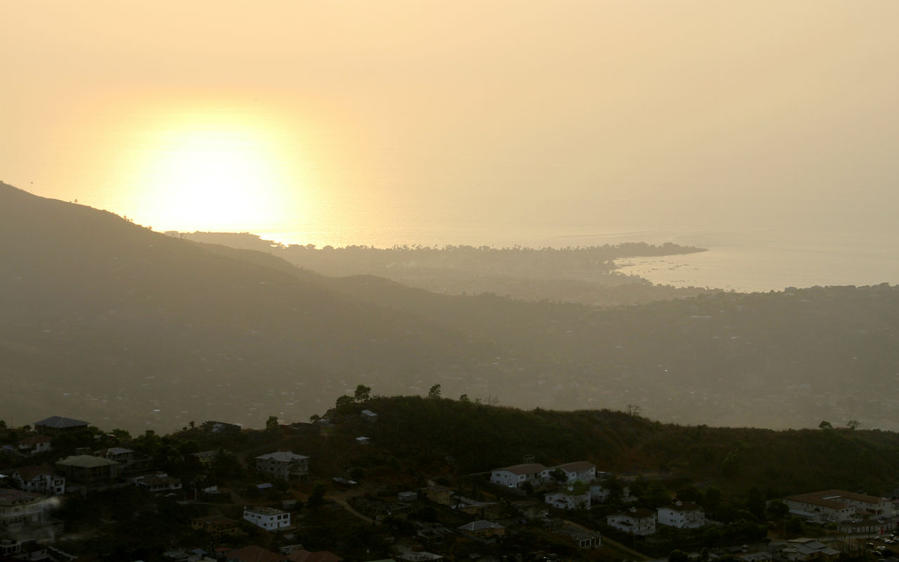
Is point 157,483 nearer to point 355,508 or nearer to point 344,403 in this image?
point 355,508

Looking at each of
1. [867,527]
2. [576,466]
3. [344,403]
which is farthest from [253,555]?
[867,527]

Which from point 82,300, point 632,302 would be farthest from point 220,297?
point 632,302

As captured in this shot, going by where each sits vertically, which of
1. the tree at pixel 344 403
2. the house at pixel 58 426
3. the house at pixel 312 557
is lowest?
the house at pixel 312 557

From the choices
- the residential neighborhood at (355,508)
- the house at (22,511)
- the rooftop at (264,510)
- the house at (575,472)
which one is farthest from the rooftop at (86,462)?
the house at (575,472)

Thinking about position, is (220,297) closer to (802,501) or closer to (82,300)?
(82,300)

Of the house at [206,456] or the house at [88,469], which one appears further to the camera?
the house at [206,456]

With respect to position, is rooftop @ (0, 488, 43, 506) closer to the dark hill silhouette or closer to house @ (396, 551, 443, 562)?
house @ (396, 551, 443, 562)

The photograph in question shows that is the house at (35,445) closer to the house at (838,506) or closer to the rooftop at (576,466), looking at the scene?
the rooftop at (576,466)

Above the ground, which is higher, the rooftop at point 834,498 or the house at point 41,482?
the house at point 41,482
